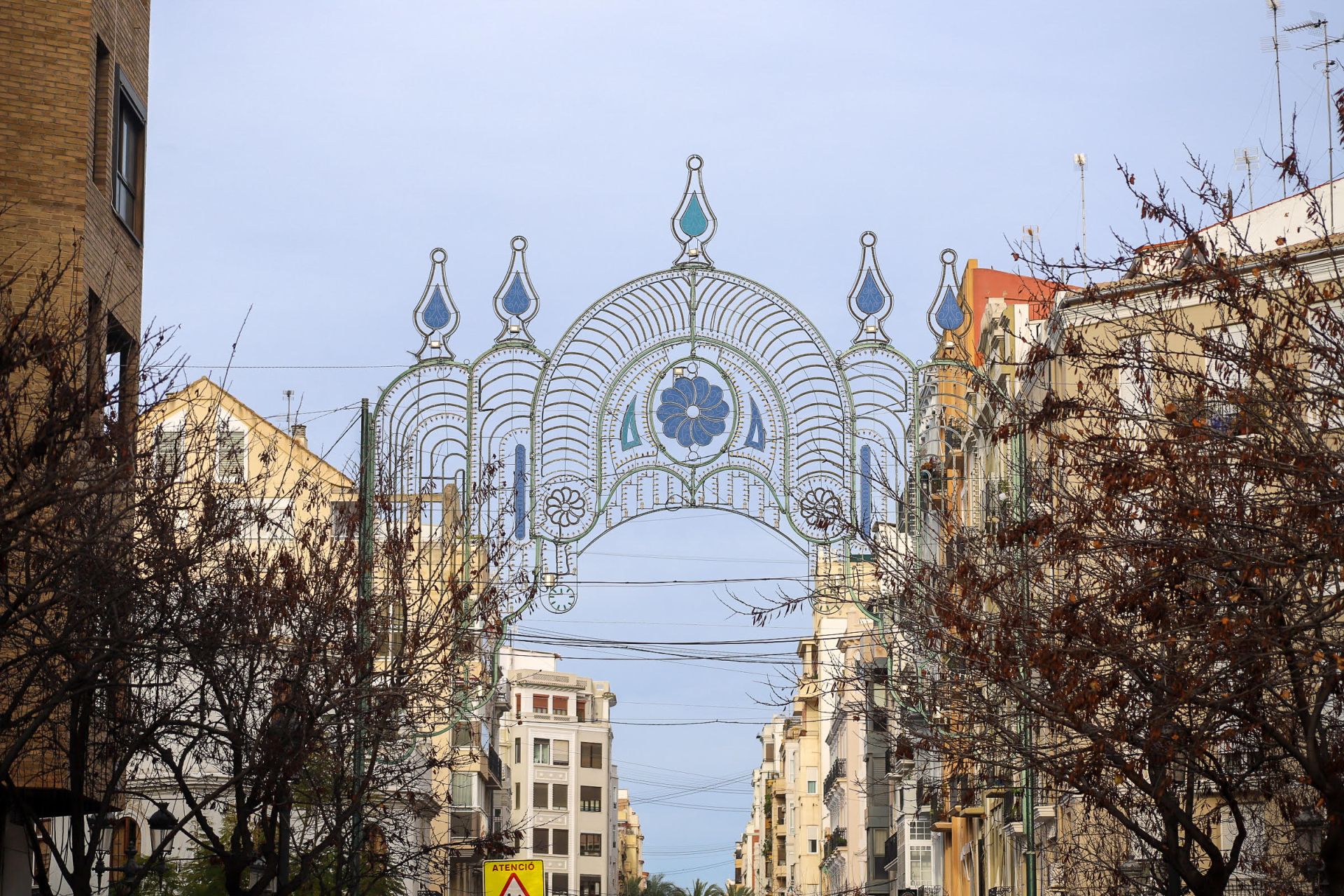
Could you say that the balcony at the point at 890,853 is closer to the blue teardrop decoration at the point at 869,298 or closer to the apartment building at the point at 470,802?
the apartment building at the point at 470,802

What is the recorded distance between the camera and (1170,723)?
15.4 meters

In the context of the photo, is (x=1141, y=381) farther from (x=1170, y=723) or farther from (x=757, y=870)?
(x=757, y=870)

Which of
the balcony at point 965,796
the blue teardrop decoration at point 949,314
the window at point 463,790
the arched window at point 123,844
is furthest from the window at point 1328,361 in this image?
the window at point 463,790

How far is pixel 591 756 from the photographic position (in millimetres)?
110125

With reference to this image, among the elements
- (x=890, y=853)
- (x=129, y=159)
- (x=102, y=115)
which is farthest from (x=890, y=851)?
(x=102, y=115)

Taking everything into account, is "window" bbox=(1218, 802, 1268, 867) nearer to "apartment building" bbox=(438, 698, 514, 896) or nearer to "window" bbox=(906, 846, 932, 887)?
"apartment building" bbox=(438, 698, 514, 896)

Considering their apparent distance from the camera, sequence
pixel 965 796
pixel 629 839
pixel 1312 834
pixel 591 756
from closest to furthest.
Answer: pixel 965 796, pixel 1312 834, pixel 591 756, pixel 629 839

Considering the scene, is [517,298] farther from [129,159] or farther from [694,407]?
[129,159]

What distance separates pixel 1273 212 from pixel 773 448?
41.9 ft

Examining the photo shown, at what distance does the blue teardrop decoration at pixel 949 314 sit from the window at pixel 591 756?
87.6 m

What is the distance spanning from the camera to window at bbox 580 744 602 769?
110 metres

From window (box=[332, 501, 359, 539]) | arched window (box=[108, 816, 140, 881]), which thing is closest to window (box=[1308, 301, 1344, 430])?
window (box=[332, 501, 359, 539])

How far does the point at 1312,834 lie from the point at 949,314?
25.8 feet

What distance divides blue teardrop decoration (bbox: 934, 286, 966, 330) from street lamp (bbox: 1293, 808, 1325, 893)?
698cm
